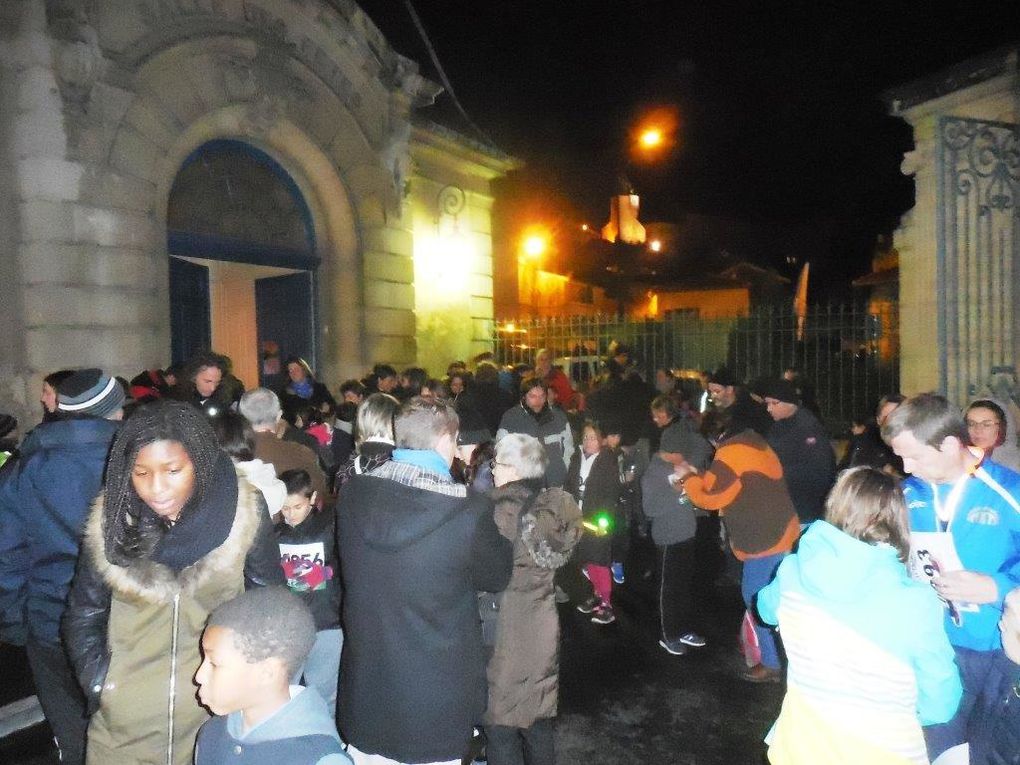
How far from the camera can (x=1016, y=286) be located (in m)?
7.57

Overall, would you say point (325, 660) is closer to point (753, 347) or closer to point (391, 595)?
point (391, 595)

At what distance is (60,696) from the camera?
3.41 metres

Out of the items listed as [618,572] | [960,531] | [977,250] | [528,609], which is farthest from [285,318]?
[960,531]

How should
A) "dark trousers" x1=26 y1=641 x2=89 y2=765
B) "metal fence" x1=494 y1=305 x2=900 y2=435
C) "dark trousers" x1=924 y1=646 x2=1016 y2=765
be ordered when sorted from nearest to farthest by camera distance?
"dark trousers" x1=924 y1=646 x2=1016 y2=765 < "dark trousers" x1=26 y1=641 x2=89 y2=765 < "metal fence" x1=494 y1=305 x2=900 y2=435

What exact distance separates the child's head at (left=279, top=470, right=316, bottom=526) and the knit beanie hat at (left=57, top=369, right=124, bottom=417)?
88 cm

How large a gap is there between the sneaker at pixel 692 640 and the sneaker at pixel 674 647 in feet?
0.18


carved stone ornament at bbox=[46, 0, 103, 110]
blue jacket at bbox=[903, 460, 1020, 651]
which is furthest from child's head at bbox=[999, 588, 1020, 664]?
carved stone ornament at bbox=[46, 0, 103, 110]

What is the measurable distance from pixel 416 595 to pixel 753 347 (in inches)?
515

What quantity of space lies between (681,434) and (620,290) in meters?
Answer: 27.5

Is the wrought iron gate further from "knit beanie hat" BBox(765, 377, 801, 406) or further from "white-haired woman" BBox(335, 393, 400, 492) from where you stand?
"white-haired woman" BBox(335, 393, 400, 492)

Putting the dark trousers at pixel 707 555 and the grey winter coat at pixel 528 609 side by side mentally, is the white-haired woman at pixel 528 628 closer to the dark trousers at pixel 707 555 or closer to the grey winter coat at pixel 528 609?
the grey winter coat at pixel 528 609

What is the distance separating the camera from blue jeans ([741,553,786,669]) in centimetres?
489

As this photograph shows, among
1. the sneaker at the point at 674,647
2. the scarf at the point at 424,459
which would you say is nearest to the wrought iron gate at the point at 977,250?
the sneaker at the point at 674,647

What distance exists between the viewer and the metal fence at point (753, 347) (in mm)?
13133
